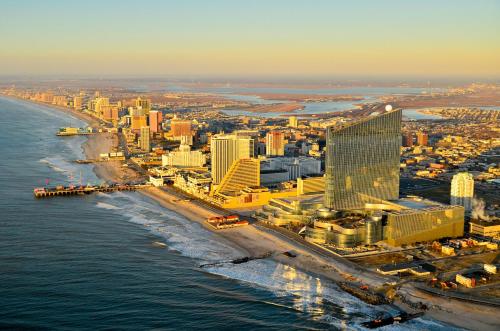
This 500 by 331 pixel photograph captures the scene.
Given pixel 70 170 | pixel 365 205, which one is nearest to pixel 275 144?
pixel 70 170

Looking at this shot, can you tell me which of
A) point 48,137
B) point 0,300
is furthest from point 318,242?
point 48,137

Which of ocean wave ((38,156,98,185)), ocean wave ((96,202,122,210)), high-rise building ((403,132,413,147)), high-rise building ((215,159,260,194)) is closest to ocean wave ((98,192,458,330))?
ocean wave ((96,202,122,210))

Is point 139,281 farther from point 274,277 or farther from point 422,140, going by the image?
point 422,140

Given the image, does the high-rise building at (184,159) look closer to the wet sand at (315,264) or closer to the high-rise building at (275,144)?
the high-rise building at (275,144)

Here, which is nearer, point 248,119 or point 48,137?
point 48,137

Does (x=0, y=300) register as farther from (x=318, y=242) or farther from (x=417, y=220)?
(x=417, y=220)

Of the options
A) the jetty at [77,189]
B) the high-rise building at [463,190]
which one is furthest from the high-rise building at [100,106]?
the high-rise building at [463,190]

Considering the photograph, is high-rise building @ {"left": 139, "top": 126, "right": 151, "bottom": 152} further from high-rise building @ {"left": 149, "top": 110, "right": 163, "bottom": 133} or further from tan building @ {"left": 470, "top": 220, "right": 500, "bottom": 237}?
tan building @ {"left": 470, "top": 220, "right": 500, "bottom": 237}

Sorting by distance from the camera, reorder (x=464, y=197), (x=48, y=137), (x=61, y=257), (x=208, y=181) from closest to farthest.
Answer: (x=61, y=257) < (x=464, y=197) < (x=208, y=181) < (x=48, y=137)
